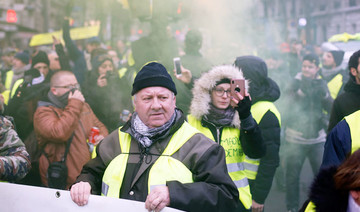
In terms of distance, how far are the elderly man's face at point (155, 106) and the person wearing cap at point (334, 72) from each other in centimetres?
339

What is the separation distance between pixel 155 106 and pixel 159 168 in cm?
29

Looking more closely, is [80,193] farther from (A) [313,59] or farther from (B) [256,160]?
(A) [313,59]

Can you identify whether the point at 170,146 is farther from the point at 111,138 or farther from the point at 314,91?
the point at 314,91

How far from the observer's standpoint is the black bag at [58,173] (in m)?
3.63

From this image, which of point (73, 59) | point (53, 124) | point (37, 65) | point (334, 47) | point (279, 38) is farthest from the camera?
point (279, 38)

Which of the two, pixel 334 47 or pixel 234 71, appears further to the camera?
pixel 334 47

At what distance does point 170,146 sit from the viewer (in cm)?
184

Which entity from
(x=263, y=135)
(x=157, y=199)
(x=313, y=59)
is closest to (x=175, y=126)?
(x=157, y=199)

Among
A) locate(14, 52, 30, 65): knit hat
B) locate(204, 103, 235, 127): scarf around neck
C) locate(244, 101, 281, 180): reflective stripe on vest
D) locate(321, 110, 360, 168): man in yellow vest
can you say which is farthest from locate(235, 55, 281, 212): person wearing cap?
locate(14, 52, 30, 65): knit hat

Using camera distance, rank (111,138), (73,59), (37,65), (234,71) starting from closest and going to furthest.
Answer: (111,138) → (234,71) → (37,65) → (73,59)

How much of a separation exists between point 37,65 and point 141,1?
1257 mm

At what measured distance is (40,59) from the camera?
4203mm

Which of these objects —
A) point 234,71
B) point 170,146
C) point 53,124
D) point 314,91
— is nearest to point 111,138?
point 170,146

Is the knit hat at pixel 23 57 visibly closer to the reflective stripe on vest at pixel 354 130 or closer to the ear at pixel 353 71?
the ear at pixel 353 71
